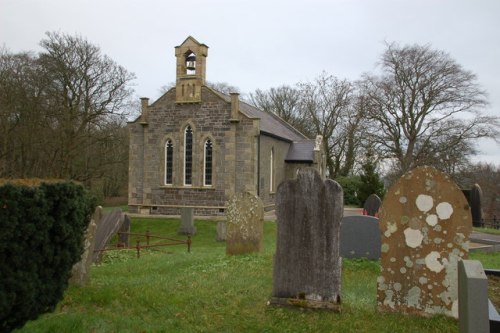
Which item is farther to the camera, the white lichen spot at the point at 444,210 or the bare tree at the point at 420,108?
the bare tree at the point at 420,108

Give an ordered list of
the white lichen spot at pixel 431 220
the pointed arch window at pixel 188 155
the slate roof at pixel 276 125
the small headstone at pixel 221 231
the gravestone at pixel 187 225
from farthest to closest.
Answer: the slate roof at pixel 276 125
the pointed arch window at pixel 188 155
the gravestone at pixel 187 225
the small headstone at pixel 221 231
the white lichen spot at pixel 431 220

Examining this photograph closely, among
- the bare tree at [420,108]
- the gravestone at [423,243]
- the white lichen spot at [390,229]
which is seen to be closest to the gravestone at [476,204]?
the bare tree at [420,108]

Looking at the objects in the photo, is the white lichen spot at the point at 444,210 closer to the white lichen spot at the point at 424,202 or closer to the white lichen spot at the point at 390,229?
the white lichen spot at the point at 424,202

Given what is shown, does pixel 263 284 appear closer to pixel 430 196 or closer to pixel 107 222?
pixel 430 196

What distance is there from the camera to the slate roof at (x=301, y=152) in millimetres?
32156

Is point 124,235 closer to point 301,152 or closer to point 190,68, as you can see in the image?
point 190,68

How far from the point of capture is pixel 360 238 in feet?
32.7

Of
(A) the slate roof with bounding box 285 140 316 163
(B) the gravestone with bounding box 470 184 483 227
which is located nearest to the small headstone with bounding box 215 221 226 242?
(A) the slate roof with bounding box 285 140 316 163

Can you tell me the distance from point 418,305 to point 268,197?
23103mm

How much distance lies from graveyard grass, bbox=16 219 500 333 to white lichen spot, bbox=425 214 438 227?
1.23 m

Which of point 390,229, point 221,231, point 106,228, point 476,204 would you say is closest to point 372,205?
point 221,231

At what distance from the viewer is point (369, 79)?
34094 millimetres

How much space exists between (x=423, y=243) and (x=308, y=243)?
61.3 inches

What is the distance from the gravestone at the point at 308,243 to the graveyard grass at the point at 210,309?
245mm
